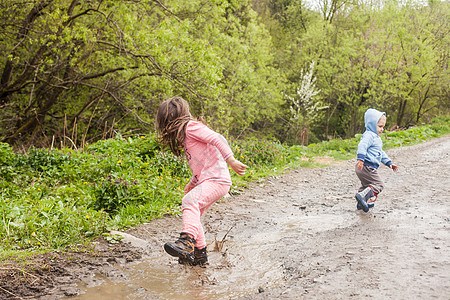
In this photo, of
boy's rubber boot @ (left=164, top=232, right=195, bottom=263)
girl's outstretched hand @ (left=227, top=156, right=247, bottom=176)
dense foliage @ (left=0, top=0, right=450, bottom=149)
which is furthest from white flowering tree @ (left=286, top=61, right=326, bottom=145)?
boy's rubber boot @ (left=164, top=232, right=195, bottom=263)

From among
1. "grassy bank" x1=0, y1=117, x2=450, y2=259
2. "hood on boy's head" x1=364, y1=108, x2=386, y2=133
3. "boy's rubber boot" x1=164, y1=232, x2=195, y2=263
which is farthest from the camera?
"hood on boy's head" x1=364, y1=108, x2=386, y2=133

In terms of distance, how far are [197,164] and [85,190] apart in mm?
2851

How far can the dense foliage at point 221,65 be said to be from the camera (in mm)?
11992

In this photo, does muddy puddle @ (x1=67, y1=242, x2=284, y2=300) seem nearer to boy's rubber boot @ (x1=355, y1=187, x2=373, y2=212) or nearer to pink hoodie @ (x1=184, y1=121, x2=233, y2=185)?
pink hoodie @ (x1=184, y1=121, x2=233, y2=185)

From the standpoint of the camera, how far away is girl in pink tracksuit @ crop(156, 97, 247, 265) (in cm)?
373

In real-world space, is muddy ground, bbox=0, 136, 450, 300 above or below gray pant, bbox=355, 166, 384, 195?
below

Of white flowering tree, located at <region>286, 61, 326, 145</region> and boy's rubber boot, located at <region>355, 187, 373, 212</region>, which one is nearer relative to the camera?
boy's rubber boot, located at <region>355, 187, 373, 212</region>

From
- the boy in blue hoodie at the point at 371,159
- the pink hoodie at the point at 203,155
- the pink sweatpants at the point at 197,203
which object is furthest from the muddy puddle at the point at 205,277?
the boy in blue hoodie at the point at 371,159

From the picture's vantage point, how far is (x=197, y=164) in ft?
13.2

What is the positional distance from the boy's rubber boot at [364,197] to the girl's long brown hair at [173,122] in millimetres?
3074

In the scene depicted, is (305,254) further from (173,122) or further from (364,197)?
(364,197)

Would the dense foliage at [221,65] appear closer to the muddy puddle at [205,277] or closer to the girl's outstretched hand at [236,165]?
the muddy puddle at [205,277]

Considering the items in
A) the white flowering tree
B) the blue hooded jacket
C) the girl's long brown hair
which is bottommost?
the white flowering tree

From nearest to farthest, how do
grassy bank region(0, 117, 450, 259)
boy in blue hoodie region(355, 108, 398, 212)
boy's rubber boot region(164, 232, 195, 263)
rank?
1. boy's rubber boot region(164, 232, 195, 263)
2. grassy bank region(0, 117, 450, 259)
3. boy in blue hoodie region(355, 108, 398, 212)
